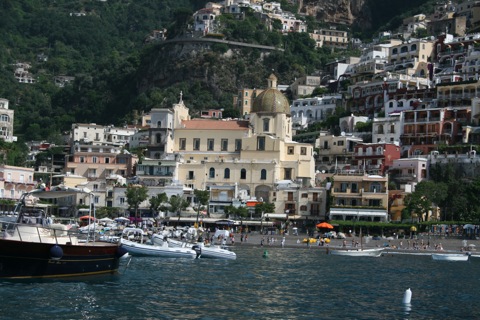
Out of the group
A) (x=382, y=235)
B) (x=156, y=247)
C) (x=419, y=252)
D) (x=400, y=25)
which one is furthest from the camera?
(x=400, y=25)

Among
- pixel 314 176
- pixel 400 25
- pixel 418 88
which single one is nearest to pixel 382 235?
pixel 314 176

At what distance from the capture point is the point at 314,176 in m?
110

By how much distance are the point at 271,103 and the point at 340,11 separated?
8707 centimetres

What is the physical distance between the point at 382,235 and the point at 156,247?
1239 inches

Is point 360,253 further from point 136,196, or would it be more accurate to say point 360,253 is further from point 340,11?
point 340,11

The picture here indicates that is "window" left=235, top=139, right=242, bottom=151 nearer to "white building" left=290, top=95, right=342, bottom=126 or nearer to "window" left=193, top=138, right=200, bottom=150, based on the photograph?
"window" left=193, top=138, right=200, bottom=150

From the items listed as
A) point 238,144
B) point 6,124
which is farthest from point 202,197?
point 6,124

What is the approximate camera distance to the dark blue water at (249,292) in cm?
4062

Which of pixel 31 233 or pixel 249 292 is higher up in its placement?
pixel 31 233

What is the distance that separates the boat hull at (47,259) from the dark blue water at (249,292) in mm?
516

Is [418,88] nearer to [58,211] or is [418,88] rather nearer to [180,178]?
[180,178]

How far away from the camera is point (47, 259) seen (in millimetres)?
45875

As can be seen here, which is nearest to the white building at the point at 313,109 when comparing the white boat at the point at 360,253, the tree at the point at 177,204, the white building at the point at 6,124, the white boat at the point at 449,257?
the tree at the point at 177,204

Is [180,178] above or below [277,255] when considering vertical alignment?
above
